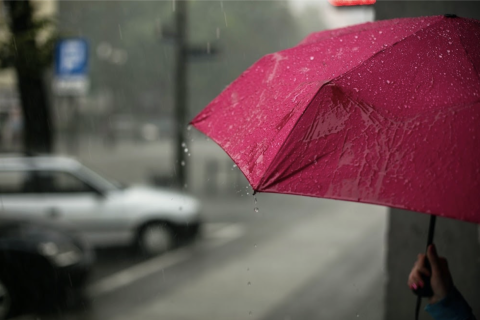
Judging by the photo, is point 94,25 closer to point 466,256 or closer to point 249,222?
point 249,222

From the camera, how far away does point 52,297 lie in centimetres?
653

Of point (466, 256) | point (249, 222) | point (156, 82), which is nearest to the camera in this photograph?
point (466, 256)

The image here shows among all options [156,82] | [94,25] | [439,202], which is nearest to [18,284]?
[439,202]

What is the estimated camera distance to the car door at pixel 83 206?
853cm

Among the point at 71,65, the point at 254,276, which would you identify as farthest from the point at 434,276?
the point at 71,65

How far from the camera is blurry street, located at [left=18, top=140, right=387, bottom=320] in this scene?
21.1ft

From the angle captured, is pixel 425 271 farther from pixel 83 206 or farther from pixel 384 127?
pixel 83 206

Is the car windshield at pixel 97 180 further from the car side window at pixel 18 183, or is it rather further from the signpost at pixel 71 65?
the signpost at pixel 71 65

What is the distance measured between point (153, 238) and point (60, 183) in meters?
1.62

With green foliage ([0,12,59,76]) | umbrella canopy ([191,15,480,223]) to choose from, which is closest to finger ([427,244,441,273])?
umbrella canopy ([191,15,480,223])

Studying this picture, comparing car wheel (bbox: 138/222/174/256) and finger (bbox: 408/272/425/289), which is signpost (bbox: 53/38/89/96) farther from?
finger (bbox: 408/272/425/289)

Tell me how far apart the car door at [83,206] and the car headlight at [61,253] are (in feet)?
5.93

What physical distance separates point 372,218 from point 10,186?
7312 millimetres

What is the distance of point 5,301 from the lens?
6.00 m
